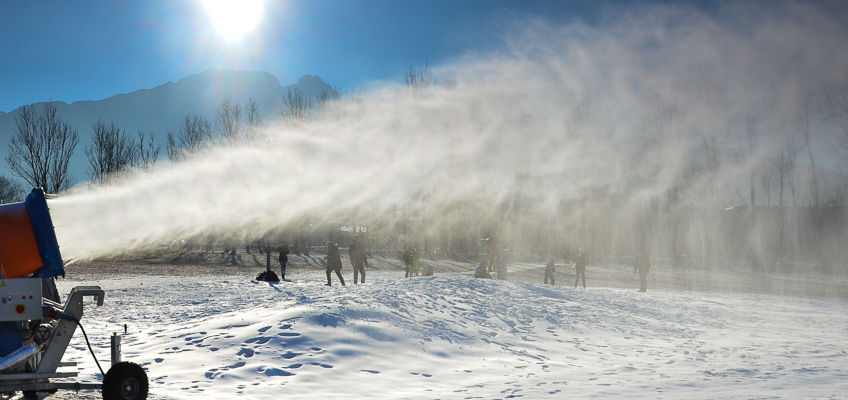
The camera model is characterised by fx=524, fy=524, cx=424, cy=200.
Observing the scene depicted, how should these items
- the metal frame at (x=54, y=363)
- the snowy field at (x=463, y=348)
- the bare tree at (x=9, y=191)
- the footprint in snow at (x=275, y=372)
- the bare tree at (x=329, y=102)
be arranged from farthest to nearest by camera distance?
the bare tree at (x=9, y=191) → the bare tree at (x=329, y=102) → the footprint in snow at (x=275, y=372) → the snowy field at (x=463, y=348) → the metal frame at (x=54, y=363)

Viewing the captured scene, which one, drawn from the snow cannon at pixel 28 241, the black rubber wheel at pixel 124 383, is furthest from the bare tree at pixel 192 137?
the black rubber wheel at pixel 124 383

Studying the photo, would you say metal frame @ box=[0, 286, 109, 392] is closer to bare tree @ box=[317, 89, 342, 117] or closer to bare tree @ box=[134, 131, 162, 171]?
bare tree @ box=[317, 89, 342, 117]

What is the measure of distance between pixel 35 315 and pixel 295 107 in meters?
43.2

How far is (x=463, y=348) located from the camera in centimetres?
870

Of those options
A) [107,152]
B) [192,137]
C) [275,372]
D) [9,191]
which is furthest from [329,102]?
[9,191]

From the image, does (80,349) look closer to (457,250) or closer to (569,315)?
(569,315)

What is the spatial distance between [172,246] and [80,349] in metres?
42.0

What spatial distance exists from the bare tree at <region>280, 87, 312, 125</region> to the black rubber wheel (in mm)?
38883

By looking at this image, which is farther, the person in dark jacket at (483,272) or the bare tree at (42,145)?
the bare tree at (42,145)

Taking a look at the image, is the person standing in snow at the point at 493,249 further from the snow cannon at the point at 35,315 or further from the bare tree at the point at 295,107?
the bare tree at the point at 295,107

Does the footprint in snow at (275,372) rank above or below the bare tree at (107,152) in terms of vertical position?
below

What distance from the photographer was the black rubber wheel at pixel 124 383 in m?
5.23

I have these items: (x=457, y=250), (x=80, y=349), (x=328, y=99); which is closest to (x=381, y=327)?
(x=80, y=349)

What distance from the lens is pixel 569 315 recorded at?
39.1 ft
